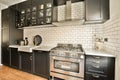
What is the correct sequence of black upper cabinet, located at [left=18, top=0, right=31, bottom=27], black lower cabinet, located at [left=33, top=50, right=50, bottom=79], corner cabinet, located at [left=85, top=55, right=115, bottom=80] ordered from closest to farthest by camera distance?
corner cabinet, located at [left=85, top=55, right=115, bottom=80]
black lower cabinet, located at [left=33, top=50, right=50, bottom=79]
black upper cabinet, located at [left=18, top=0, right=31, bottom=27]

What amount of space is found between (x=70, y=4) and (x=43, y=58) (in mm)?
1619

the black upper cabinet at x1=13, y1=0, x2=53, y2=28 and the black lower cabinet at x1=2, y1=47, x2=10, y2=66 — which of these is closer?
the black upper cabinet at x1=13, y1=0, x2=53, y2=28

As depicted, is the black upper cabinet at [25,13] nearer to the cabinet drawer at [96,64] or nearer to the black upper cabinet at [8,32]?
the black upper cabinet at [8,32]

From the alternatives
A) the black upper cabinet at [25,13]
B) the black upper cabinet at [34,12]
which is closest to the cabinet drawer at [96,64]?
the black upper cabinet at [34,12]

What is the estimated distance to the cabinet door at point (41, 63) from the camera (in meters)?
2.16

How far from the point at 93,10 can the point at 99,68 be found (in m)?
1.23

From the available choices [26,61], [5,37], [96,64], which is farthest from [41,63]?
[5,37]

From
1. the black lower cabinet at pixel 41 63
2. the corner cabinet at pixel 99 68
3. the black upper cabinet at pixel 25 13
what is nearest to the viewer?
the corner cabinet at pixel 99 68

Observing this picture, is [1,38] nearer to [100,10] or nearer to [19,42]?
[19,42]

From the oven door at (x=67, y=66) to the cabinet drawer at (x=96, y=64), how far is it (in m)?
0.14

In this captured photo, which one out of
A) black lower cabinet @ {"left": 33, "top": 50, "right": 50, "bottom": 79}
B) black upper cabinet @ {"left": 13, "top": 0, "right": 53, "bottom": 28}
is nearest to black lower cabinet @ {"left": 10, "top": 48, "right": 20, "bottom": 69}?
black lower cabinet @ {"left": 33, "top": 50, "right": 50, "bottom": 79}

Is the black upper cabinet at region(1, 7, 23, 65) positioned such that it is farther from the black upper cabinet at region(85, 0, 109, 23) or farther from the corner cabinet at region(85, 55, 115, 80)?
the corner cabinet at region(85, 55, 115, 80)

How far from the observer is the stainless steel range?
1.76 metres

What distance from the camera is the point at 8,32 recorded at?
3.08 metres
